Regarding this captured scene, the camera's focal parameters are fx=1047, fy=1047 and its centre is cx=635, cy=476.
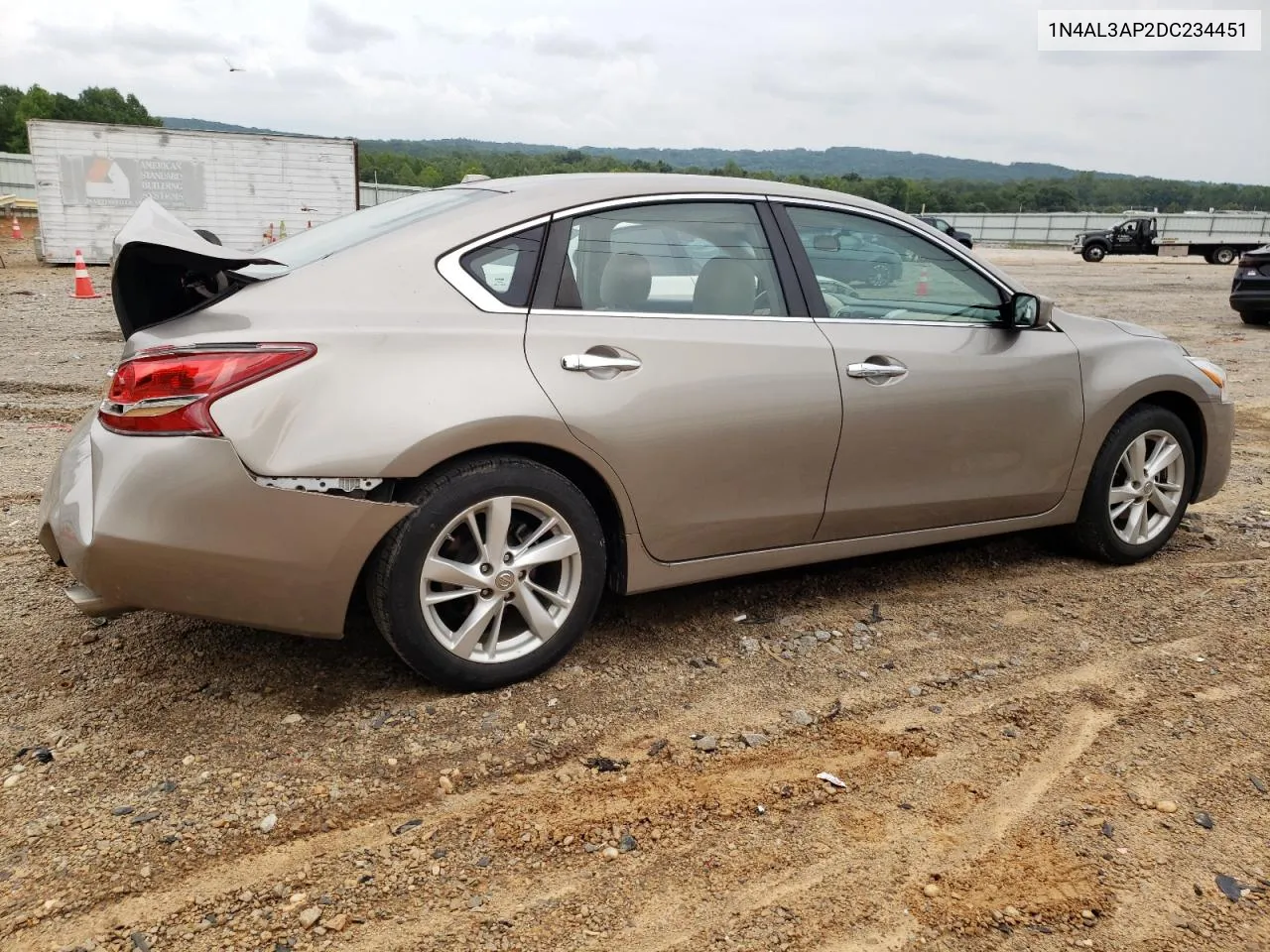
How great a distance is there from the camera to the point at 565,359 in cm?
321

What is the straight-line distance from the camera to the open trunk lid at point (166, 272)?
3080 mm

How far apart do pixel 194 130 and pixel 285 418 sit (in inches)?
897

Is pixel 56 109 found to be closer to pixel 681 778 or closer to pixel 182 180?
pixel 182 180

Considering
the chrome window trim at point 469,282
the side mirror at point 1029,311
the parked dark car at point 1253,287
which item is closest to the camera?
the chrome window trim at point 469,282

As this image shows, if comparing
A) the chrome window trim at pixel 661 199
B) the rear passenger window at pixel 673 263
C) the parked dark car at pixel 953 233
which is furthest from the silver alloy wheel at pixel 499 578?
the parked dark car at pixel 953 233

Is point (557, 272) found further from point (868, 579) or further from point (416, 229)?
point (868, 579)

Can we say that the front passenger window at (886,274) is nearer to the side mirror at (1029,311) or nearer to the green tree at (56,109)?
the side mirror at (1029,311)

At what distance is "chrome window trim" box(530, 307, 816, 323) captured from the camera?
10.7 ft

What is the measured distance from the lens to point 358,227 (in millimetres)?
3613

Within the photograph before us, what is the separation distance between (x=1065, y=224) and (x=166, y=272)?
48796 mm

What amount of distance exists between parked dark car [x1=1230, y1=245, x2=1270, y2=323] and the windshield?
45.4 feet

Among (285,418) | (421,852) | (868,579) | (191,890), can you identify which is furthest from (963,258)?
(191,890)

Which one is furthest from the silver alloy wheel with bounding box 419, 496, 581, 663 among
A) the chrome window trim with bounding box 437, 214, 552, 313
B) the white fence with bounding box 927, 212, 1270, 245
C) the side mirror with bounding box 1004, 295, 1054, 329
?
the white fence with bounding box 927, 212, 1270, 245

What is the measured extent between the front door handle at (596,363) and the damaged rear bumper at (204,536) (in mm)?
670
